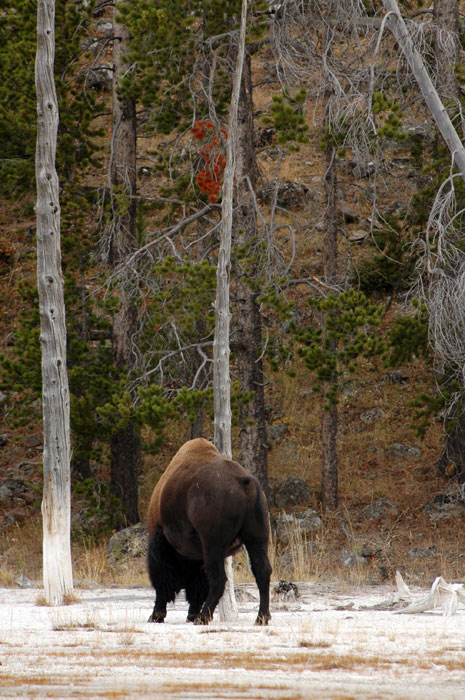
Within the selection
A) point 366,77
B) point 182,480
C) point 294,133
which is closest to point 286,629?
point 182,480

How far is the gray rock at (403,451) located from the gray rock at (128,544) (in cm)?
639

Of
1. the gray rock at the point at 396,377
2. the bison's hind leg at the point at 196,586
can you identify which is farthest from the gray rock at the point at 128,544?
the gray rock at the point at 396,377

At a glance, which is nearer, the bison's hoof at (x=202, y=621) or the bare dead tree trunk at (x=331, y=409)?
the bison's hoof at (x=202, y=621)

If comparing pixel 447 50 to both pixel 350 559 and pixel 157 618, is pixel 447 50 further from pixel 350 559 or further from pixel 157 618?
pixel 157 618

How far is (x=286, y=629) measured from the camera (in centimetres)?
838

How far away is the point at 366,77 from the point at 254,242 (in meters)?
3.34

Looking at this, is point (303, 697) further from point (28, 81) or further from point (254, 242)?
point (28, 81)

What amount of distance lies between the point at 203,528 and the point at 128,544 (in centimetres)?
894

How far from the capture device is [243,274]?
17.2m

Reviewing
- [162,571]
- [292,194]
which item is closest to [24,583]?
[162,571]

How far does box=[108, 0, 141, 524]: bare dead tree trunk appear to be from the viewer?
62.3 feet

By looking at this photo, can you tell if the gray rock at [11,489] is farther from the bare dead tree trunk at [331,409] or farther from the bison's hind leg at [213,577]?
the bison's hind leg at [213,577]

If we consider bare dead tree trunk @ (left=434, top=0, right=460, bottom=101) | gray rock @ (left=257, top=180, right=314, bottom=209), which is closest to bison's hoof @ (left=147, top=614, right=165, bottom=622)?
bare dead tree trunk @ (left=434, top=0, right=460, bottom=101)

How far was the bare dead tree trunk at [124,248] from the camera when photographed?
19.0 m
